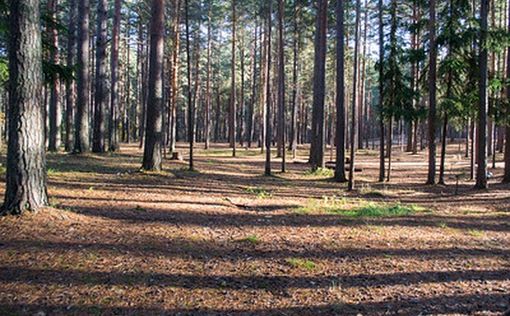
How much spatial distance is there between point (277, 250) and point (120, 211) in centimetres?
368

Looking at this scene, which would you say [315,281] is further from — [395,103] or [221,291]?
[395,103]

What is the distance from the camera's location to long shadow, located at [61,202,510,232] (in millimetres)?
8055

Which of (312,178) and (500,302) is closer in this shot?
(500,302)

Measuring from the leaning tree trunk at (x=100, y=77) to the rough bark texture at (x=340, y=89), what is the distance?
35.8 ft

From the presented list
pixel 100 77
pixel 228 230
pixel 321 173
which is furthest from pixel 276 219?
pixel 100 77

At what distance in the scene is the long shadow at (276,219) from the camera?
8055mm

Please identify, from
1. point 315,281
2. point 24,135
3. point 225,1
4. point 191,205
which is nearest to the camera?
point 315,281

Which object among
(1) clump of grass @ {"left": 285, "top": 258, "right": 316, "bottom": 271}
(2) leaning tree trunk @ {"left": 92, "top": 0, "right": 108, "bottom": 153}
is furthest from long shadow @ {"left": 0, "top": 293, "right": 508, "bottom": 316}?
(2) leaning tree trunk @ {"left": 92, "top": 0, "right": 108, "bottom": 153}

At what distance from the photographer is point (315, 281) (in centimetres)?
535

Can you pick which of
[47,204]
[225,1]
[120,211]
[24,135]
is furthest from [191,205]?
[225,1]

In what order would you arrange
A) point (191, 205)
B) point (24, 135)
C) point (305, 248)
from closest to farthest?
point (24, 135), point (305, 248), point (191, 205)

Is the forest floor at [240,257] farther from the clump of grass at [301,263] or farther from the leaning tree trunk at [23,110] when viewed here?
the leaning tree trunk at [23,110]

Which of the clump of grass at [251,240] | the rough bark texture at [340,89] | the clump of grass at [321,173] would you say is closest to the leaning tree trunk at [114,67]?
the clump of grass at [321,173]

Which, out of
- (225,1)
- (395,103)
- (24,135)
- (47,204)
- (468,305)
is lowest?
(468,305)
